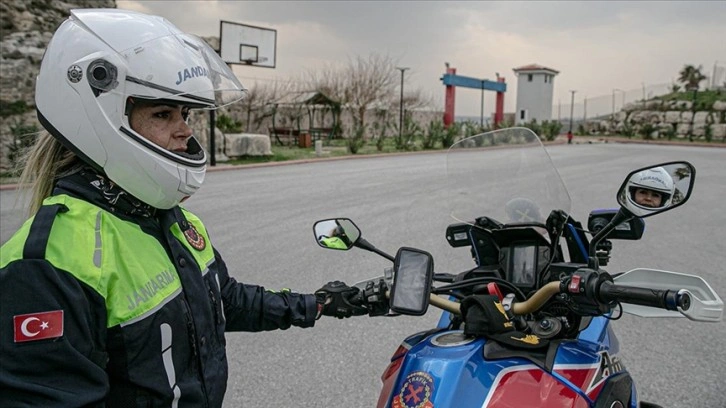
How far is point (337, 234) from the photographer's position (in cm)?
220

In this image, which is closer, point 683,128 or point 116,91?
point 116,91

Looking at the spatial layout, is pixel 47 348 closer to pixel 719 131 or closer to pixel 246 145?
pixel 246 145

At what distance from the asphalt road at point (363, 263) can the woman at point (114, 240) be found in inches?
17.6

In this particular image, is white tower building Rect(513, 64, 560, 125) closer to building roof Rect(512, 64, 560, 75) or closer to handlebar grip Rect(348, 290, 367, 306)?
building roof Rect(512, 64, 560, 75)

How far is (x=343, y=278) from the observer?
5.77 meters

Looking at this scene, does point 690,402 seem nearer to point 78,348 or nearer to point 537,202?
point 537,202

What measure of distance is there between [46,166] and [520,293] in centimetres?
145

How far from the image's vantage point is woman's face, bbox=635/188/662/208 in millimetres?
2021

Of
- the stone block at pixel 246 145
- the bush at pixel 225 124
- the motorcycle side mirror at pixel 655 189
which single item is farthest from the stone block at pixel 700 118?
the motorcycle side mirror at pixel 655 189

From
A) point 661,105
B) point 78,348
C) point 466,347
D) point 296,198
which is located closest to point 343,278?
point 466,347

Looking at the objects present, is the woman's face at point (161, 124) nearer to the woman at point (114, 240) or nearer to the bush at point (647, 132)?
the woman at point (114, 240)

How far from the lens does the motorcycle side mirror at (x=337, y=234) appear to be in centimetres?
217

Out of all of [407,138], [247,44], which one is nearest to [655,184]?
[247,44]

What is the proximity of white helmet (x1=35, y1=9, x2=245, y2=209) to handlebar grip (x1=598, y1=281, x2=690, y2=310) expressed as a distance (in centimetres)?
117
